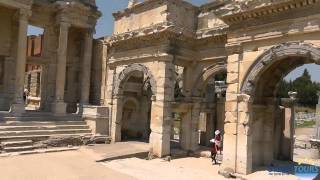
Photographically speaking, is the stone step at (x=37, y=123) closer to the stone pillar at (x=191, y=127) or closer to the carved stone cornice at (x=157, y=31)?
the carved stone cornice at (x=157, y=31)

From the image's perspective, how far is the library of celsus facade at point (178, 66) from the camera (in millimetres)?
12344

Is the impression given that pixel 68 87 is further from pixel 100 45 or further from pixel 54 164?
pixel 54 164

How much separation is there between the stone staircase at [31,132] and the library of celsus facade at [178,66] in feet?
3.87

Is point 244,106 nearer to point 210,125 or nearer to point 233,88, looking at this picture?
point 233,88

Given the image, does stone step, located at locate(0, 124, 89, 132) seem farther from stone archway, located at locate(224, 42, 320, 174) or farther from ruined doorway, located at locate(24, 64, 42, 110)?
stone archway, located at locate(224, 42, 320, 174)

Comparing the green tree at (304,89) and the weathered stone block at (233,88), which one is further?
the green tree at (304,89)

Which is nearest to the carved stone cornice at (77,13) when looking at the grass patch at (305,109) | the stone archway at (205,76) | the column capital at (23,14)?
the column capital at (23,14)

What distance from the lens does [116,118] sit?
20.1 m

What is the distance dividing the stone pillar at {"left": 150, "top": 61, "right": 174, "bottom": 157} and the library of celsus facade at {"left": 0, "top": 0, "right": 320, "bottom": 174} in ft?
0.16

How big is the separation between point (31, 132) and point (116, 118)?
4.80 meters

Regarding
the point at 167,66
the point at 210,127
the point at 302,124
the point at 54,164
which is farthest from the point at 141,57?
the point at 302,124

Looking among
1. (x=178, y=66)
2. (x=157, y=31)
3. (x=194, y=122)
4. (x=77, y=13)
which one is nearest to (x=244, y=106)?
(x=194, y=122)

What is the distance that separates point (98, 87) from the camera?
2455 centimetres

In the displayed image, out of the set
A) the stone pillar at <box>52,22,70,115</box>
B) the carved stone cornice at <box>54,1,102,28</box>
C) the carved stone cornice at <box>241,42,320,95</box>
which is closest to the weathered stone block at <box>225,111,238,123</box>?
the carved stone cornice at <box>241,42,320,95</box>
